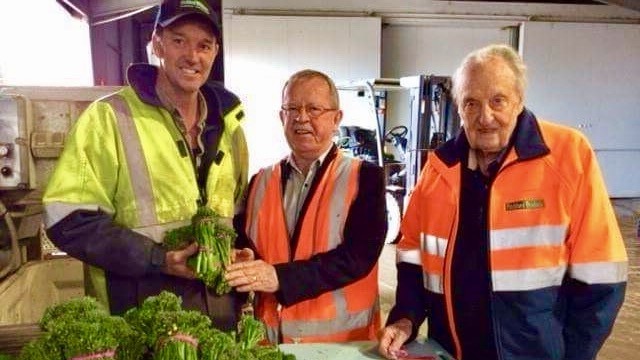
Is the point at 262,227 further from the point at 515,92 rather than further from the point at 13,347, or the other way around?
the point at 515,92

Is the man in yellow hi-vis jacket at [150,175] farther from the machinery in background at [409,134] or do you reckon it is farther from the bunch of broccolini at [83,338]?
the machinery in background at [409,134]

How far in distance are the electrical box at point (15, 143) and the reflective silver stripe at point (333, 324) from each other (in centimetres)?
146

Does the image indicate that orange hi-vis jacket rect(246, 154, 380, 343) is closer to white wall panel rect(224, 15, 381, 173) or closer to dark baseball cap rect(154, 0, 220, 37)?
dark baseball cap rect(154, 0, 220, 37)

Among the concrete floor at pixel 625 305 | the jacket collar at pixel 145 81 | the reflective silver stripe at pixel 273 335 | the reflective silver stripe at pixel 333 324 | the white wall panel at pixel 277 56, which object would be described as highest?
the white wall panel at pixel 277 56

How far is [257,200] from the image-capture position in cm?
173

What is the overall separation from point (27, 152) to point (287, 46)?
294 inches

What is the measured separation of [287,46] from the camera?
30.3ft

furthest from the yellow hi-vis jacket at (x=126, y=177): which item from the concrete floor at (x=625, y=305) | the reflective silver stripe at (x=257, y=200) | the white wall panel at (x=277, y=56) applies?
the white wall panel at (x=277, y=56)

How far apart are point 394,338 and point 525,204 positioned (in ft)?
1.80

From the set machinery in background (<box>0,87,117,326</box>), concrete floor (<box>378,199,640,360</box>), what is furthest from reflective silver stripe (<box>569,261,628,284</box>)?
concrete floor (<box>378,199,640,360</box>)

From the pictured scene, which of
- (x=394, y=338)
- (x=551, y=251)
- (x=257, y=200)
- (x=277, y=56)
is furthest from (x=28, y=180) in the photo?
(x=277, y=56)

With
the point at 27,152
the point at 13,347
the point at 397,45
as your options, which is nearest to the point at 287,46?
the point at 397,45

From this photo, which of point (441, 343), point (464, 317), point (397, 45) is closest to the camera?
point (464, 317)

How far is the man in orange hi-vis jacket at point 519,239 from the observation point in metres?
1.36
